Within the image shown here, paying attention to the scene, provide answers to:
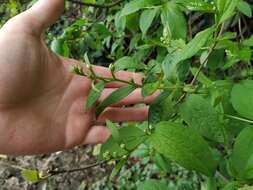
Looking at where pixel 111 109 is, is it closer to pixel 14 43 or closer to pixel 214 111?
pixel 14 43

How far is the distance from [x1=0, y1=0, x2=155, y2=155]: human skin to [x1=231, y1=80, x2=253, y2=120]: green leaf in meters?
0.30

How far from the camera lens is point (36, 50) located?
1.08 metres

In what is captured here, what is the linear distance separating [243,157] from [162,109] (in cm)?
18

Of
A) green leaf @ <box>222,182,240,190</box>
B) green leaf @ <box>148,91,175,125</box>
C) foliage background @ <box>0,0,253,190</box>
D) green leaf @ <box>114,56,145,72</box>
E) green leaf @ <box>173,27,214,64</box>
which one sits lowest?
foliage background @ <box>0,0,253,190</box>

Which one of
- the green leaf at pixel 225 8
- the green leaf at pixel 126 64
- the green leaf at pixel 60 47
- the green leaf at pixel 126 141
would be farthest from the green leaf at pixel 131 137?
the green leaf at pixel 60 47

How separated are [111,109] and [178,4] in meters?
0.38

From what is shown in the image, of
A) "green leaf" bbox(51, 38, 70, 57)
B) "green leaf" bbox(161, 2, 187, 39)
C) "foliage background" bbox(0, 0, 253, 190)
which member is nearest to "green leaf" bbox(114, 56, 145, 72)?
"foliage background" bbox(0, 0, 253, 190)

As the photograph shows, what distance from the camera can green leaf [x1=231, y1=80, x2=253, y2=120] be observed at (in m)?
0.76

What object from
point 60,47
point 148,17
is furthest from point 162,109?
point 60,47

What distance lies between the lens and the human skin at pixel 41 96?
1.06 meters

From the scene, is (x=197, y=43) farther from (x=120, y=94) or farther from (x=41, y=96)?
(x=41, y=96)

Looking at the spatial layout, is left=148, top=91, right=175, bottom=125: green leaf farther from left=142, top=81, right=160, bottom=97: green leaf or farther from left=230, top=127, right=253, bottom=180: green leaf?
left=230, top=127, right=253, bottom=180: green leaf

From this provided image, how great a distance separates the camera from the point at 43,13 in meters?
1.07

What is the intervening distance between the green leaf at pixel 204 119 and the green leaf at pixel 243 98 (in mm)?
57
